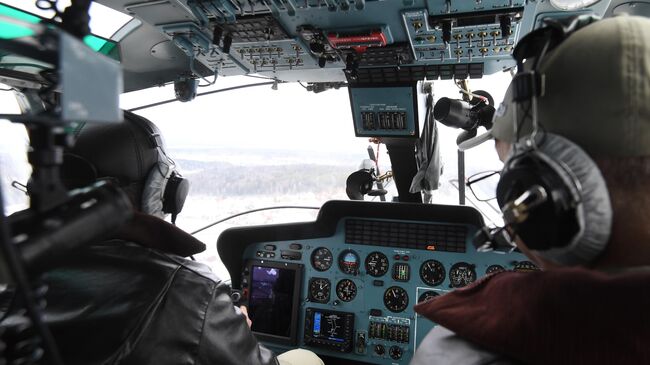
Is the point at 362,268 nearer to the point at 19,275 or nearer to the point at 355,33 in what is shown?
the point at 355,33

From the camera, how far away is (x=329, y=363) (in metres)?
2.82

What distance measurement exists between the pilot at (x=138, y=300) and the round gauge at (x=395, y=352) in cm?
147

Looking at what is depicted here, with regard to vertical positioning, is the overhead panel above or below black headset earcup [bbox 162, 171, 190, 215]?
above

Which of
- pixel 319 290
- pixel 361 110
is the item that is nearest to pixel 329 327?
pixel 319 290

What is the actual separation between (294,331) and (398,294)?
743mm

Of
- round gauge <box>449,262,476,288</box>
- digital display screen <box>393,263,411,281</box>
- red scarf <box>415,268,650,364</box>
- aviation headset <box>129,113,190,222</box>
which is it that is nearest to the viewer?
red scarf <box>415,268,650,364</box>

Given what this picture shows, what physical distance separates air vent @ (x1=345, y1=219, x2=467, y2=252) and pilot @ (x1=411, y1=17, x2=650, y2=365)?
1.87m

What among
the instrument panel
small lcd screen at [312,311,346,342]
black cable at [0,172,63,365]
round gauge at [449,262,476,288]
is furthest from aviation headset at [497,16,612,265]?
small lcd screen at [312,311,346,342]

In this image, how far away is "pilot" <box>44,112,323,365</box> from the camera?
1.01 meters

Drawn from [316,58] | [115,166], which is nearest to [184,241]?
[115,166]

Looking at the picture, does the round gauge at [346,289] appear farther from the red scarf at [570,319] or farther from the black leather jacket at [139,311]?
the red scarf at [570,319]

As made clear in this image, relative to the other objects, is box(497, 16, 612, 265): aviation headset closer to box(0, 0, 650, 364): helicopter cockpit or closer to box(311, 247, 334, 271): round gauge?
box(0, 0, 650, 364): helicopter cockpit

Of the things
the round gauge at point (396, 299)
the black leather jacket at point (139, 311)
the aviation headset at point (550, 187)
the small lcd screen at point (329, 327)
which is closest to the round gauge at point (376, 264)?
the round gauge at point (396, 299)

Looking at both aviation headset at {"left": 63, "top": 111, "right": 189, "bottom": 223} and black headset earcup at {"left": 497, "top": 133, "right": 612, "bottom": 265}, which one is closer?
black headset earcup at {"left": 497, "top": 133, "right": 612, "bottom": 265}
